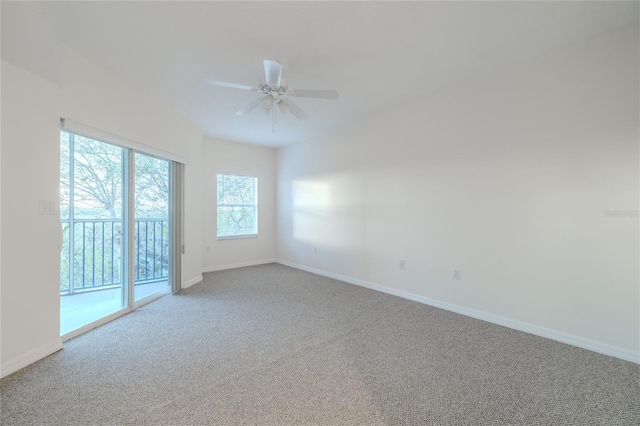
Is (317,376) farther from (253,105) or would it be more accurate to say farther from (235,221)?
(235,221)

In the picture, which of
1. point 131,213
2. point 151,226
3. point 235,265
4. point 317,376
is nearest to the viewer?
point 317,376

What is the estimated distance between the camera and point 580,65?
237 cm

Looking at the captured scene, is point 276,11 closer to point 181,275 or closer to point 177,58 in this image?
point 177,58

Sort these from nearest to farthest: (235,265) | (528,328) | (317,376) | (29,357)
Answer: (317,376)
(29,357)
(528,328)
(235,265)

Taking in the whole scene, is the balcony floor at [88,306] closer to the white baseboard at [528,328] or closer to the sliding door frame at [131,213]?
the sliding door frame at [131,213]

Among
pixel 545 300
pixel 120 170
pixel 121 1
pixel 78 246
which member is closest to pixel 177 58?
pixel 121 1

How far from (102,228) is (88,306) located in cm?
86

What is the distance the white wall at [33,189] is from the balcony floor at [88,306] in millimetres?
413

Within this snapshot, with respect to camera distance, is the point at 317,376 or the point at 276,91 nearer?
the point at 317,376

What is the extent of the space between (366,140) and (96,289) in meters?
4.04

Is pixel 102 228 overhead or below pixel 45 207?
below

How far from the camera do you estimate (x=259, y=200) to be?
19.4 feet

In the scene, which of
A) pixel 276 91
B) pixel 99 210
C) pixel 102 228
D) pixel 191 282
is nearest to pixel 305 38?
pixel 276 91

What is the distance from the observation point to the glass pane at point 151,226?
11.2 feet
